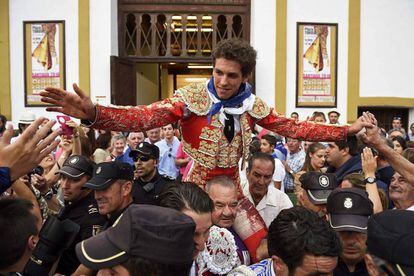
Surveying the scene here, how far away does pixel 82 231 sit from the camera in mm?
3578

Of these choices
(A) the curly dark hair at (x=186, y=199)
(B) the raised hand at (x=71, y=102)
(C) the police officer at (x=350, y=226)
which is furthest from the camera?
(C) the police officer at (x=350, y=226)

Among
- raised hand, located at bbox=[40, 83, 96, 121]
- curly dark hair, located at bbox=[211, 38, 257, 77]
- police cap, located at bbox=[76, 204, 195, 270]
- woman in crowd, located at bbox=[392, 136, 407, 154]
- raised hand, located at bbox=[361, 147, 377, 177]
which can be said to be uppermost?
curly dark hair, located at bbox=[211, 38, 257, 77]

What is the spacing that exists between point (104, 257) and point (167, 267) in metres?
0.20

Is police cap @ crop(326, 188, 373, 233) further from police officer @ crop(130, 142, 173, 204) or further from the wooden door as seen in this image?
the wooden door

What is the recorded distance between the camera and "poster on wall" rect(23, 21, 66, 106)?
39.2 ft

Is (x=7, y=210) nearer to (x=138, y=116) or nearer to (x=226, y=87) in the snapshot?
(x=138, y=116)

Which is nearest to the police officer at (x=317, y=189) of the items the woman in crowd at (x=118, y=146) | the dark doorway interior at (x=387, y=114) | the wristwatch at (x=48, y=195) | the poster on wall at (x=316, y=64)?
the wristwatch at (x=48, y=195)

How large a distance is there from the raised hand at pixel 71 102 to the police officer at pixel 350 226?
1.48m

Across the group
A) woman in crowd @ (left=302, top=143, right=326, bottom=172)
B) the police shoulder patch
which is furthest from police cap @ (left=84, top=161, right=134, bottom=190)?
woman in crowd @ (left=302, top=143, right=326, bottom=172)

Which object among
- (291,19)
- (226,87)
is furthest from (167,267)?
(291,19)

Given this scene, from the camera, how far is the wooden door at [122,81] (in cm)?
1157

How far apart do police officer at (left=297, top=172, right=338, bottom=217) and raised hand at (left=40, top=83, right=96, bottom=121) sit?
1698 mm

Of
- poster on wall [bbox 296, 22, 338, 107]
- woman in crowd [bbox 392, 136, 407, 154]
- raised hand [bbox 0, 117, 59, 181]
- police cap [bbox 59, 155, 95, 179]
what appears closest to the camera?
raised hand [bbox 0, 117, 59, 181]

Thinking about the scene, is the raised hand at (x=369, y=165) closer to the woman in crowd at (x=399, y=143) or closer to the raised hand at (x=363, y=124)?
the raised hand at (x=363, y=124)
